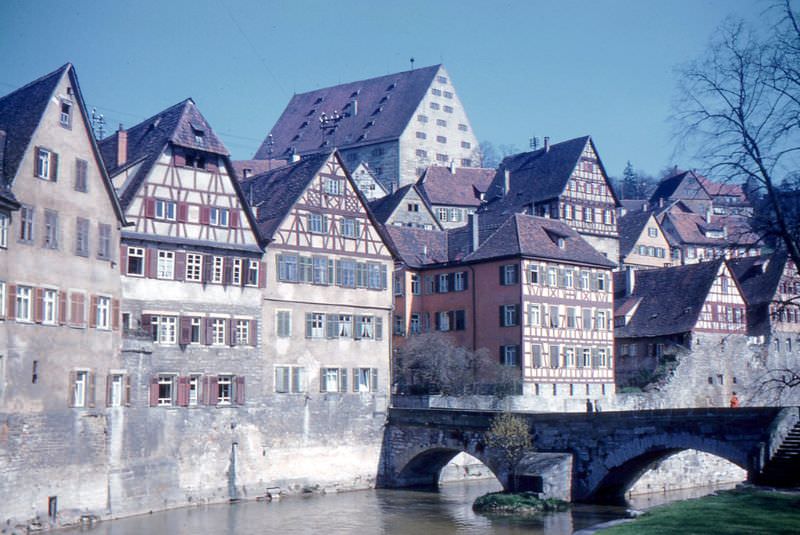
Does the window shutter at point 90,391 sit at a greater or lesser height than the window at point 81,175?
lesser

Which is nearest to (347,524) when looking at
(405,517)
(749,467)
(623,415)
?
(405,517)

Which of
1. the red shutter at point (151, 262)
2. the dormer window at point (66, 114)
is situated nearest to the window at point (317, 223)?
the red shutter at point (151, 262)

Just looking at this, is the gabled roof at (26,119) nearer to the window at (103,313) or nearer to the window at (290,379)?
the window at (103,313)

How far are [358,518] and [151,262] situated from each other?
40.2 feet

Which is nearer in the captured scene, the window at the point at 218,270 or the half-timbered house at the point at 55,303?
the half-timbered house at the point at 55,303

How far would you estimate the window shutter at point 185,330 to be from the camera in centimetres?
3988

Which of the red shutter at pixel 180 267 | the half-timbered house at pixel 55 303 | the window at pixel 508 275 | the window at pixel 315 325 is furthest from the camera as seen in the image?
the window at pixel 508 275

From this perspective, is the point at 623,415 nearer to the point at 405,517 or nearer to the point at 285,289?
the point at 405,517

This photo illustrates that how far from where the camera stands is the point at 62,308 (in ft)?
110

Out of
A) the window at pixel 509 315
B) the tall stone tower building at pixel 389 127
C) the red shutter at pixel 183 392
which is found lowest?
the red shutter at pixel 183 392

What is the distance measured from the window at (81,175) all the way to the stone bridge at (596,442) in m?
16.8

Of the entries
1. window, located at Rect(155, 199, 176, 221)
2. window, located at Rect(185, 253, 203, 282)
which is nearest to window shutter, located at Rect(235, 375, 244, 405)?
window, located at Rect(185, 253, 203, 282)

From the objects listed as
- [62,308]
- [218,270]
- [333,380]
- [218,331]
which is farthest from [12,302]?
[333,380]

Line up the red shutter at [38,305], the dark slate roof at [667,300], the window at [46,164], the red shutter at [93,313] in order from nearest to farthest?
the red shutter at [38,305] → the window at [46,164] → the red shutter at [93,313] → the dark slate roof at [667,300]
